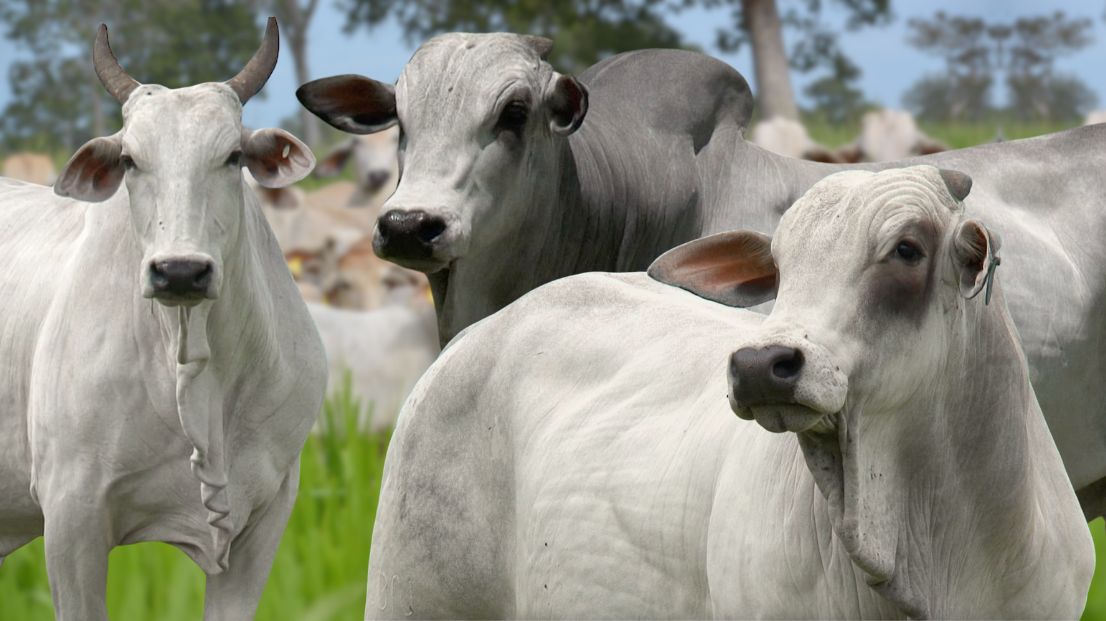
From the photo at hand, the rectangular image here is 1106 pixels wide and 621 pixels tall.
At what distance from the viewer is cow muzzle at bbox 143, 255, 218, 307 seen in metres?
3.88

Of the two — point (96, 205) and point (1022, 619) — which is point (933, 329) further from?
point (96, 205)

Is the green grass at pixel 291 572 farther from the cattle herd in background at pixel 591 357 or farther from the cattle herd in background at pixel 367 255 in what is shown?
the cattle herd in background at pixel 367 255

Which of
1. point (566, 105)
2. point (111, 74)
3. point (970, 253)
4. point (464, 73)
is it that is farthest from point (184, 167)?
point (970, 253)

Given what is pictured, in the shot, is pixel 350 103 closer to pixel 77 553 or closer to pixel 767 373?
pixel 77 553

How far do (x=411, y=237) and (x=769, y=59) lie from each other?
15.2 meters

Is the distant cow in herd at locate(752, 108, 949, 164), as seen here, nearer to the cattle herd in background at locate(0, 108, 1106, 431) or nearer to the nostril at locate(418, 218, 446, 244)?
the cattle herd in background at locate(0, 108, 1106, 431)

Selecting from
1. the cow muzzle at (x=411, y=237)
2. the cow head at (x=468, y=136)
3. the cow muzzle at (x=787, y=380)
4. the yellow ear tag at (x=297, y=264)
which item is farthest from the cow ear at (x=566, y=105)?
the yellow ear tag at (x=297, y=264)

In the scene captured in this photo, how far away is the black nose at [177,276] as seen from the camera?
3.88m

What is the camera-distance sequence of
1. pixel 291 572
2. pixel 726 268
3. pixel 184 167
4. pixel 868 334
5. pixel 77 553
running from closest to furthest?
pixel 868 334
pixel 726 268
pixel 184 167
pixel 77 553
pixel 291 572

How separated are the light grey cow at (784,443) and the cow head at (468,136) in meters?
0.26

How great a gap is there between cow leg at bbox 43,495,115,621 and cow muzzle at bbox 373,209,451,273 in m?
1.20

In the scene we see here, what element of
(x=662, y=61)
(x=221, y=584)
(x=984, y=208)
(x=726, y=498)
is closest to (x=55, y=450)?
(x=221, y=584)

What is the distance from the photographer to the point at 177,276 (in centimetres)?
388

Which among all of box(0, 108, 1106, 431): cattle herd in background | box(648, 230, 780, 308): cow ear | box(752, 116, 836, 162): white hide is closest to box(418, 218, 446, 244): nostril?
box(648, 230, 780, 308): cow ear
